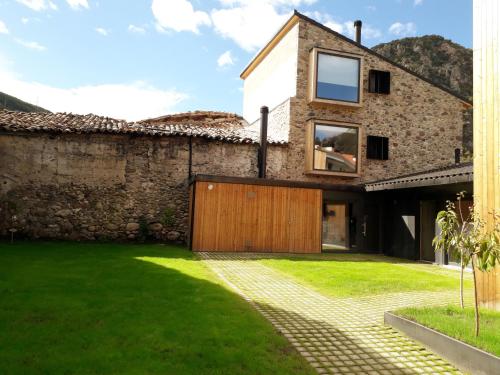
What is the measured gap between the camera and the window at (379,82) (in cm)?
1888

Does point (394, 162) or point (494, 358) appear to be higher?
point (394, 162)

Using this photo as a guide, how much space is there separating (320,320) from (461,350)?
194 cm

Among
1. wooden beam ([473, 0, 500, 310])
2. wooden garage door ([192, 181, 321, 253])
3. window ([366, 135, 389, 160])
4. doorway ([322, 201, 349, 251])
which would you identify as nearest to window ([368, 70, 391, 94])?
window ([366, 135, 389, 160])

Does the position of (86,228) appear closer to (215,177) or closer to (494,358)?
(215,177)

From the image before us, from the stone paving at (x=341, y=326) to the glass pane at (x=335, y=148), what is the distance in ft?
31.2

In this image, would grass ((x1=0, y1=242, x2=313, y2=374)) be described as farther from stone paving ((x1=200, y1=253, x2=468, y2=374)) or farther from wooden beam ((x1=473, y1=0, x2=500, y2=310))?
wooden beam ((x1=473, y1=0, x2=500, y2=310))

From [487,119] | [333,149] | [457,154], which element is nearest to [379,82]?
[333,149]

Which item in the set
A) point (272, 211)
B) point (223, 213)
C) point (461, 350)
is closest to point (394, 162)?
point (272, 211)

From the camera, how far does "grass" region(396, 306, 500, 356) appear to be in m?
4.30

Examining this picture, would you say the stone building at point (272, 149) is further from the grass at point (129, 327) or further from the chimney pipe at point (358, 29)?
the grass at point (129, 327)

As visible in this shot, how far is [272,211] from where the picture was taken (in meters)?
14.0

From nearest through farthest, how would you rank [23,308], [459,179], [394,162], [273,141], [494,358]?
[494,358]
[23,308]
[459,179]
[273,141]
[394,162]

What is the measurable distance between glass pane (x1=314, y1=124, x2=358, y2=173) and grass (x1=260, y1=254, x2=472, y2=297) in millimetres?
6290

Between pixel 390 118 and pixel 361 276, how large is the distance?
38.9 ft
